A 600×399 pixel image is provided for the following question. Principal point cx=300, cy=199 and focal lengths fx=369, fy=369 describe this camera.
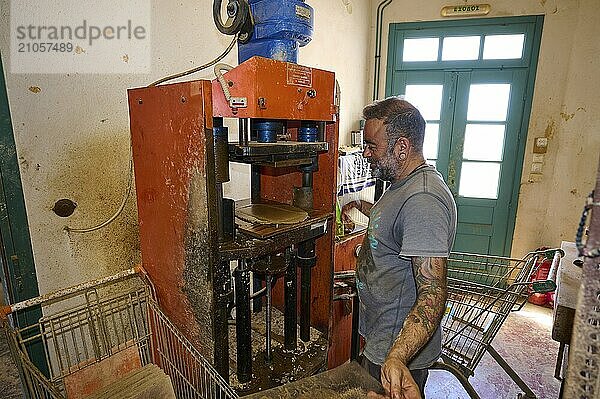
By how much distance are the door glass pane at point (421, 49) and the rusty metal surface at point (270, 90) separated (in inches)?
121

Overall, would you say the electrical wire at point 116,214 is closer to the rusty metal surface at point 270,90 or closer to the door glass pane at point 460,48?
the rusty metal surface at point 270,90

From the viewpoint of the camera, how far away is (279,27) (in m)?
1.39

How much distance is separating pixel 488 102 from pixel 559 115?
663 millimetres

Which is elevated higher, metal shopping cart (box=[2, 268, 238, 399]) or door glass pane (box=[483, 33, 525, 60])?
door glass pane (box=[483, 33, 525, 60])

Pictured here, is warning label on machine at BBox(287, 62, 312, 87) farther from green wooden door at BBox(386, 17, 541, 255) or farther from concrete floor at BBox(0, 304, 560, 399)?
green wooden door at BBox(386, 17, 541, 255)

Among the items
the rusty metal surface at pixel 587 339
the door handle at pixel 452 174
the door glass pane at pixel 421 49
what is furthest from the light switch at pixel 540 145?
the rusty metal surface at pixel 587 339

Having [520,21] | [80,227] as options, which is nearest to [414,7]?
[520,21]

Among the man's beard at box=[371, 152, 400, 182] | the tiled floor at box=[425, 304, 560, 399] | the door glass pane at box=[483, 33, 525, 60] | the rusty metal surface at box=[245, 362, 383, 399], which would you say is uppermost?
the door glass pane at box=[483, 33, 525, 60]

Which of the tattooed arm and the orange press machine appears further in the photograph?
the orange press machine

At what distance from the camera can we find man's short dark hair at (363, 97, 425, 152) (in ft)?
4.60

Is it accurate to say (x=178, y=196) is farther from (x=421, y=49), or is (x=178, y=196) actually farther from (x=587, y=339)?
(x=421, y=49)

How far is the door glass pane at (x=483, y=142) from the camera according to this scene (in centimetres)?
393

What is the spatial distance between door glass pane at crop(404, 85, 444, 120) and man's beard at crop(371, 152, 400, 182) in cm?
290

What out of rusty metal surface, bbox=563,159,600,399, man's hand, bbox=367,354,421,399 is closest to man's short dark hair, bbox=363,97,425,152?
man's hand, bbox=367,354,421,399
